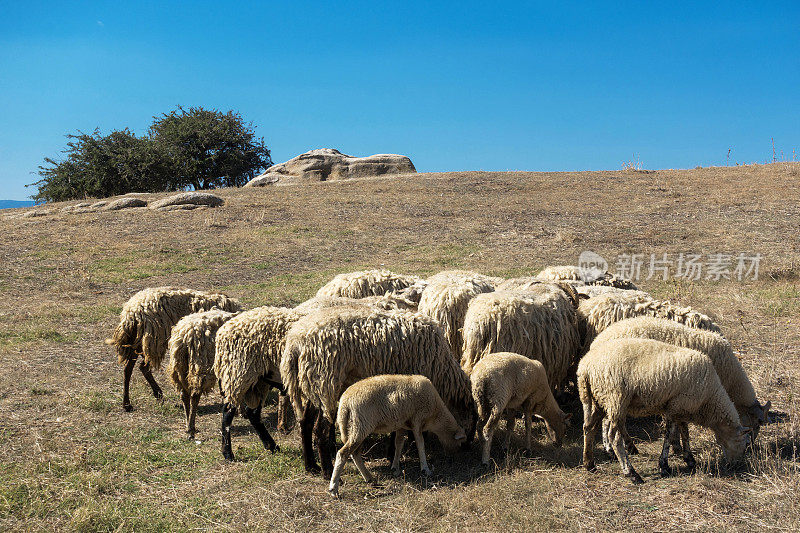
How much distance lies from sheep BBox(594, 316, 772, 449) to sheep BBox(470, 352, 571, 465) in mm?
750

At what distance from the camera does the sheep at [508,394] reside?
579 centimetres

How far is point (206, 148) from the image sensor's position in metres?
40.7

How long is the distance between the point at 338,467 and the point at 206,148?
39644mm

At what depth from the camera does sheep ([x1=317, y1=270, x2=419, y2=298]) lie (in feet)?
29.5

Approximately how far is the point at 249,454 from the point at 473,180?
27422 millimetres

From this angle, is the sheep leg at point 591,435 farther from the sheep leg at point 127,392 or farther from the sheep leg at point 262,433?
the sheep leg at point 127,392

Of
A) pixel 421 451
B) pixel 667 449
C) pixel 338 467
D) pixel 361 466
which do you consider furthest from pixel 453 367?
pixel 667 449

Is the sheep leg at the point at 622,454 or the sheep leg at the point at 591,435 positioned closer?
the sheep leg at the point at 622,454

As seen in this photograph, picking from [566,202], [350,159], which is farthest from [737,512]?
[350,159]

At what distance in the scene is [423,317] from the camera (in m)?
6.34

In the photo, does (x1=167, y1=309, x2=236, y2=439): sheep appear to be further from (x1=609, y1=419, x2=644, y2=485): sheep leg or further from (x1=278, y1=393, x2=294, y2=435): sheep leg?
(x1=609, y1=419, x2=644, y2=485): sheep leg

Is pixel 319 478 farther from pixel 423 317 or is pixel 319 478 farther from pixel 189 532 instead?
pixel 423 317

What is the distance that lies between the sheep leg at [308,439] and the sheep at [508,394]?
1797mm

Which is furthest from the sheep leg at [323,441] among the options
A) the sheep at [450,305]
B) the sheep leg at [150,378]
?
the sheep leg at [150,378]
